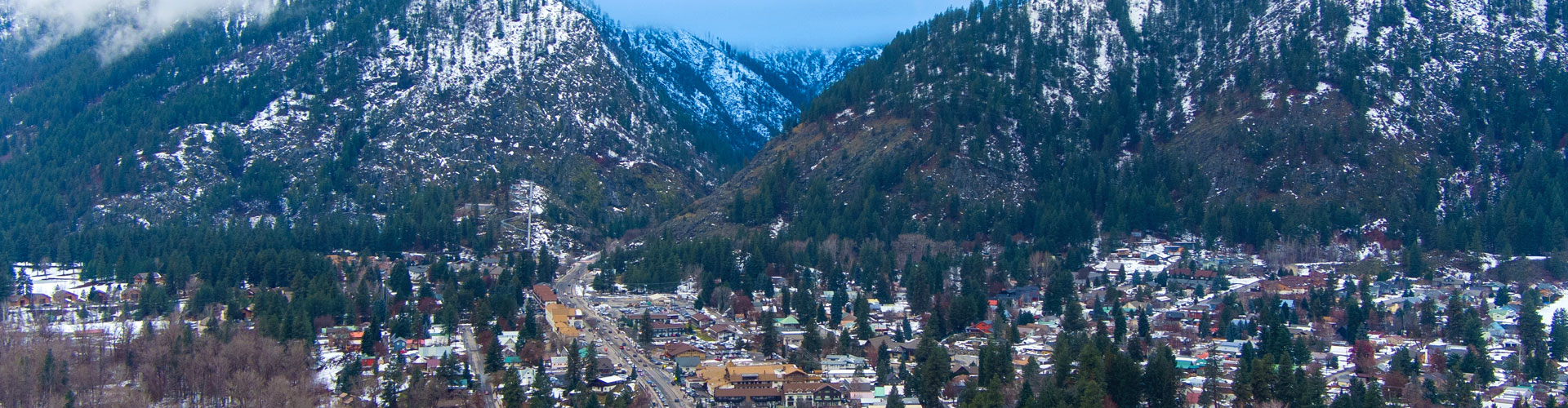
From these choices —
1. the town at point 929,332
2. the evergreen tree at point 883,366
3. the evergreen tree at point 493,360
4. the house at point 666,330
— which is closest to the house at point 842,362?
the town at point 929,332

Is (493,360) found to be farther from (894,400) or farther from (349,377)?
(894,400)

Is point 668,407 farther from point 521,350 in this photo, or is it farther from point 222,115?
point 222,115

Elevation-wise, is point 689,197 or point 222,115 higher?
point 222,115

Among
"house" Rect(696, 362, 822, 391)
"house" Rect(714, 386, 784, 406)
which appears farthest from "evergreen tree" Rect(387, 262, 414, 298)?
"house" Rect(714, 386, 784, 406)

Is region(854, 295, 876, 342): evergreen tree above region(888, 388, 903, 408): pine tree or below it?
above

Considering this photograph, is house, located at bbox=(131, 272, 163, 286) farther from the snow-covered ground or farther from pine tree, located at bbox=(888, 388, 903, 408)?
pine tree, located at bbox=(888, 388, 903, 408)

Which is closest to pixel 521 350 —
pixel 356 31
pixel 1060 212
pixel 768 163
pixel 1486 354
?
pixel 1486 354

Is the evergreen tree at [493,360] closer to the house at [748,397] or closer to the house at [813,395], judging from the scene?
the house at [748,397]
